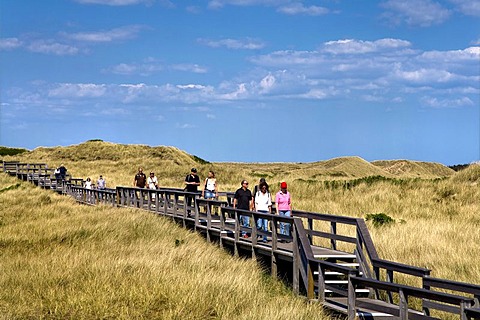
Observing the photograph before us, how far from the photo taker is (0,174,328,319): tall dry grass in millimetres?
11359

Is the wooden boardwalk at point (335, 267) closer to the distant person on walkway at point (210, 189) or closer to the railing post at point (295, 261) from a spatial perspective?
the railing post at point (295, 261)

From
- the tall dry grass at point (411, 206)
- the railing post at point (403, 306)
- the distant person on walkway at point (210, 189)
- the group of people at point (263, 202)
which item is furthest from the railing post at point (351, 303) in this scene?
the distant person on walkway at point (210, 189)

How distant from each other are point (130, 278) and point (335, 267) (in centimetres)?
398

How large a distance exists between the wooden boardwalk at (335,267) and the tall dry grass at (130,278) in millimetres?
476

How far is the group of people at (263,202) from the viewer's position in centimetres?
1742

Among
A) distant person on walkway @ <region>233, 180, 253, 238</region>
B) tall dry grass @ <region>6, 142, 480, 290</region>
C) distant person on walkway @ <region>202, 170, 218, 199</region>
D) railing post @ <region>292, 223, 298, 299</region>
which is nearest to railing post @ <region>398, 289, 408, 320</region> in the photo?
railing post @ <region>292, 223, 298, 299</region>

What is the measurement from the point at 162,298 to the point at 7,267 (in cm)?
457

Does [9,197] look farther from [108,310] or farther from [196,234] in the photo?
[108,310]

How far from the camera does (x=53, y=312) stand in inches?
443

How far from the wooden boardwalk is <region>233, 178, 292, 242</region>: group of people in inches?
12.4

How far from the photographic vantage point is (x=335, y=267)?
1152 centimetres

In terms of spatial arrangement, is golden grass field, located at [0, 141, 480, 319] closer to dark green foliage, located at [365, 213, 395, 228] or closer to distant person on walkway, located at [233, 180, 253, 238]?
dark green foliage, located at [365, 213, 395, 228]

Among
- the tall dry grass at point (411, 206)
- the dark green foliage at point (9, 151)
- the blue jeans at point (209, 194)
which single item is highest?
the dark green foliage at point (9, 151)

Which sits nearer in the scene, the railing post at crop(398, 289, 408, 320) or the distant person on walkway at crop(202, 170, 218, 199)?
the railing post at crop(398, 289, 408, 320)
